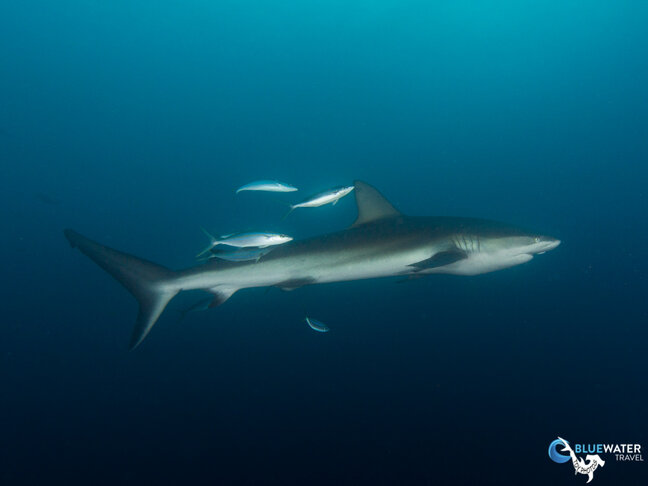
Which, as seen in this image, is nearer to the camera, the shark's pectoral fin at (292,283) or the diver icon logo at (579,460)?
the shark's pectoral fin at (292,283)

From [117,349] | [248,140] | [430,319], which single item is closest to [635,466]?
[430,319]

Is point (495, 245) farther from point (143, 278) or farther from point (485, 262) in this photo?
point (143, 278)

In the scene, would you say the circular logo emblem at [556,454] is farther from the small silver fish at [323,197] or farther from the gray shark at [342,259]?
the small silver fish at [323,197]

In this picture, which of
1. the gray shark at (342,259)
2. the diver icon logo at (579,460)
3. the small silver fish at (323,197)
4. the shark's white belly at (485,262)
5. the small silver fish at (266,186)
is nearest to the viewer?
the gray shark at (342,259)

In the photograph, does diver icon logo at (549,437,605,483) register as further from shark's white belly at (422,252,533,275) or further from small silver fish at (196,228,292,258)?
small silver fish at (196,228,292,258)

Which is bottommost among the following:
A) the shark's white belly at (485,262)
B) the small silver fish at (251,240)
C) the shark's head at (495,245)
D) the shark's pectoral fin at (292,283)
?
the shark's pectoral fin at (292,283)

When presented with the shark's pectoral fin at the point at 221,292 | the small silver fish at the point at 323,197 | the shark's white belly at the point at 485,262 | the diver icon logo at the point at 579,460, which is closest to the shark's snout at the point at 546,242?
the shark's white belly at the point at 485,262

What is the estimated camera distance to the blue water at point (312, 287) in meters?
7.86

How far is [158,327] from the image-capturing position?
12.0 metres

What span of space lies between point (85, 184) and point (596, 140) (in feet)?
258

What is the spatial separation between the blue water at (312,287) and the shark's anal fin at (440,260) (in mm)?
1830

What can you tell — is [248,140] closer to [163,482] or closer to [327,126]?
[327,126]

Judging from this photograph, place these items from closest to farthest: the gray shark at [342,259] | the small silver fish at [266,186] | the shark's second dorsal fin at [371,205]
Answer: the gray shark at [342,259] < the small silver fish at [266,186] < the shark's second dorsal fin at [371,205]

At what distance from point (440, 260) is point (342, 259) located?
1.25 metres
